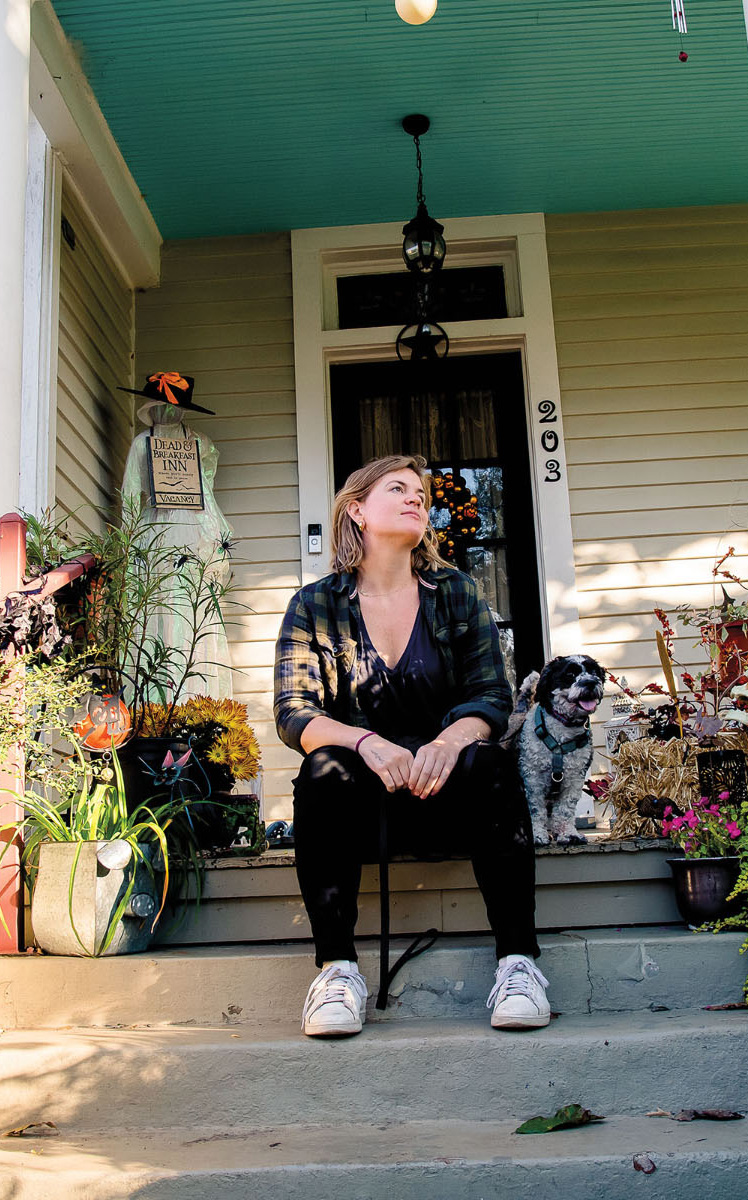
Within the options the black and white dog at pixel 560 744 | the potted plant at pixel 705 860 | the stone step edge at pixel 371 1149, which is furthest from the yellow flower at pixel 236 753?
the stone step edge at pixel 371 1149

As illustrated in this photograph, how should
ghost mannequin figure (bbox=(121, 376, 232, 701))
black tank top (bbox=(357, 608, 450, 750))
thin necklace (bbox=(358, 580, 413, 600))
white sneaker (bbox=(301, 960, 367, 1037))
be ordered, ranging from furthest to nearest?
ghost mannequin figure (bbox=(121, 376, 232, 701))
thin necklace (bbox=(358, 580, 413, 600))
black tank top (bbox=(357, 608, 450, 750))
white sneaker (bbox=(301, 960, 367, 1037))

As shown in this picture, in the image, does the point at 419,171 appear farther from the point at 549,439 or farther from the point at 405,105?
the point at 549,439

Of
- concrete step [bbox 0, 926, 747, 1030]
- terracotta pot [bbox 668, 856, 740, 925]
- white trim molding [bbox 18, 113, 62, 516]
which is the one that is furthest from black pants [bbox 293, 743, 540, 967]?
white trim molding [bbox 18, 113, 62, 516]

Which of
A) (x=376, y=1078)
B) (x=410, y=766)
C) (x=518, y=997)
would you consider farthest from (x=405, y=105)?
(x=376, y=1078)

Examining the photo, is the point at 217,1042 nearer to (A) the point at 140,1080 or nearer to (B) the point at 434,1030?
(A) the point at 140,1080

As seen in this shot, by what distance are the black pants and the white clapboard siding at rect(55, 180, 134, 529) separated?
206cm

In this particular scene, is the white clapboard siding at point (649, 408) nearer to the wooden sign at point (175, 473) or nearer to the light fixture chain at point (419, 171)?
the light fixture chain at point (419, 171)

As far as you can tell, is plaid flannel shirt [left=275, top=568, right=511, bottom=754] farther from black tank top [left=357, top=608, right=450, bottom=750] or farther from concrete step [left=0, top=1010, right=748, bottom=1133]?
concrete step [left=0, top=1010, right=748, bottom=1133]

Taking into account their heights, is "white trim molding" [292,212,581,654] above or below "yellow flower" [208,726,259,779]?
above

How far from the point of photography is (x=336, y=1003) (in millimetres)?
1901

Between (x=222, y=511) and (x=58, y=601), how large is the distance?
2.26m

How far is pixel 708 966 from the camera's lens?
218 centimetres

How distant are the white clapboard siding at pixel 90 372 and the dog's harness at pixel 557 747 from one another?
72.4 inches

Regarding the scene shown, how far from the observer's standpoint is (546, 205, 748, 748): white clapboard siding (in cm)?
481
